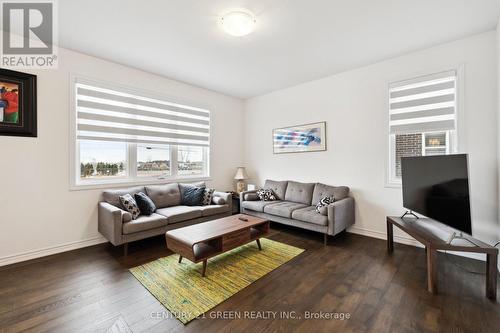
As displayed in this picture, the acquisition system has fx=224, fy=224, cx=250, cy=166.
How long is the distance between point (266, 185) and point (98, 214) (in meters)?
3.01

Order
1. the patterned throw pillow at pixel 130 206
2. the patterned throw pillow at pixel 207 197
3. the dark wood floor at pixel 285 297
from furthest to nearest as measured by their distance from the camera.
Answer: the patterned throw pillow at pixel 207 197, the patterned throw pillow at pixel 130 206, the dark wood floor at pixel 285 297

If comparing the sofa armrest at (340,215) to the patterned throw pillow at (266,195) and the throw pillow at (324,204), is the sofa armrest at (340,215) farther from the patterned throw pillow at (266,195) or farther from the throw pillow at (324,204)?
the patterned throw pillow at (266,195)

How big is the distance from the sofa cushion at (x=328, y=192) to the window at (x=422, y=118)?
69 cm

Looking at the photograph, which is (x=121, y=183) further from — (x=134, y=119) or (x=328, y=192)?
(x=328, y=192)

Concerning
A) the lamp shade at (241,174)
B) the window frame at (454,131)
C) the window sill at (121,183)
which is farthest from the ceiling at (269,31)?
the lamp shade at (241,174)

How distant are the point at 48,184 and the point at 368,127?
4753mm

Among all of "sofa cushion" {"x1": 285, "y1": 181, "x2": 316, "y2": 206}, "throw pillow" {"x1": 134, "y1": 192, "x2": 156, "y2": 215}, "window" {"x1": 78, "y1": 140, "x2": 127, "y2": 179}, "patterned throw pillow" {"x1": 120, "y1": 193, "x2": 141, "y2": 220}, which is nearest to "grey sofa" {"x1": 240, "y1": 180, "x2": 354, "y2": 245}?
"sofa cushion" {"x1": 285, "y1": 181, "x2": 316, "y2": 206}

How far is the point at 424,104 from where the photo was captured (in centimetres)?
315

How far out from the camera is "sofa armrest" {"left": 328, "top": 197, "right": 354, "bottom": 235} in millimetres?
3191

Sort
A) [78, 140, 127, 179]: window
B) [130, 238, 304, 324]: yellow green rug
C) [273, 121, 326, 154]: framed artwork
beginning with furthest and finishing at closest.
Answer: [273, 121, 326, 154]: framed artwork < [78, 140, 127, 179]: window < [130, 238, 304, 324]: yellow green rug

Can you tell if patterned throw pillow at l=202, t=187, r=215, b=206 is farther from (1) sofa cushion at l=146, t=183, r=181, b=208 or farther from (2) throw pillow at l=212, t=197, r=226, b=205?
(1) sofa cushion at l=146, t=183, r=181, b=208

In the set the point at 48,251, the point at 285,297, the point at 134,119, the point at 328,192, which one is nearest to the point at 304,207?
the point at 328,192

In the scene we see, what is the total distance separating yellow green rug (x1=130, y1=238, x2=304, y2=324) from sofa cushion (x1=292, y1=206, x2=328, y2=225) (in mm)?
486

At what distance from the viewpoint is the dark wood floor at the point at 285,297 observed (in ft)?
5.60
